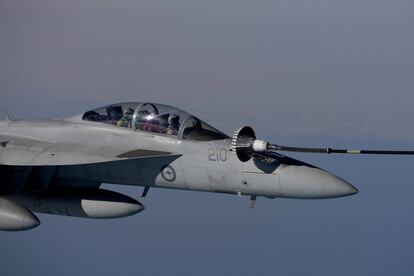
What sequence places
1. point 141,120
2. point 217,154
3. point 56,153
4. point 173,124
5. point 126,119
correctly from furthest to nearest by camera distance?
point 126,119, point 56,153, point 141,120, point 173,124, point 217,154

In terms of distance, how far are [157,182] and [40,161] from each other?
250 centimetres

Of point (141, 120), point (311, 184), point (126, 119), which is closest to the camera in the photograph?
point (311, 184)

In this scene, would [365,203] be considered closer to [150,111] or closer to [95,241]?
[95,241]

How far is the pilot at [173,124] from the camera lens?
1273cm

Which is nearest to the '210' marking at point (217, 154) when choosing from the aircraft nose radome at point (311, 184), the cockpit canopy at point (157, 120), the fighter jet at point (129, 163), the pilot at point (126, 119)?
the fighter jet at point (129, 163)

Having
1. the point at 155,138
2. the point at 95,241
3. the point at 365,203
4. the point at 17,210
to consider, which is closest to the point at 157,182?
the point at 155,138

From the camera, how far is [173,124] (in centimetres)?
1283

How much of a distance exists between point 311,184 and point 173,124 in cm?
334

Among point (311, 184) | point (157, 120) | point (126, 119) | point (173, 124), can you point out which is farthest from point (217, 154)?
point (126, 119)

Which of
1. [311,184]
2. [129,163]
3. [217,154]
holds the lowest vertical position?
[129,163]

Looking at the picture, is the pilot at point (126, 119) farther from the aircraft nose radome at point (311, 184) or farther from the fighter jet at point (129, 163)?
the aircraft nose radome at point (311, 184)

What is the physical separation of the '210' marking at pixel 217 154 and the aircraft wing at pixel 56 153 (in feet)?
2.88

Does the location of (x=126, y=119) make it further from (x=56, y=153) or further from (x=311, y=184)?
(x=311, y=184)

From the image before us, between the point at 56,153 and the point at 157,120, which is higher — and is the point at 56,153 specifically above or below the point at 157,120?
below
